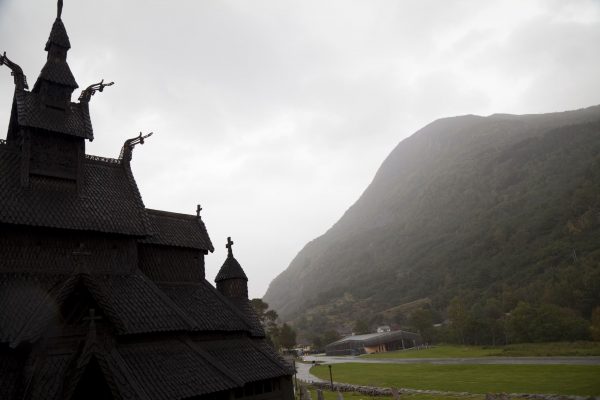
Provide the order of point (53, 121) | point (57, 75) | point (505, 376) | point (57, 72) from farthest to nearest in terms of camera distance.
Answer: point (505, 376) < point (57, 72) < point (57, 75) < point (53, 121)

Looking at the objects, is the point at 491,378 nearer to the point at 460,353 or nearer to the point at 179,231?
the point at 179,231

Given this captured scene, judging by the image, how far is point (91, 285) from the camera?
14.8 meters

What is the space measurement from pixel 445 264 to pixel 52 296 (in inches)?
6884

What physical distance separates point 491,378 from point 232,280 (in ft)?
103

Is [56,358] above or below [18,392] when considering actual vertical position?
above

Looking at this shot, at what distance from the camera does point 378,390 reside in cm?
4219

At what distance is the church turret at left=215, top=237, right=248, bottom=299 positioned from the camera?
28219mm

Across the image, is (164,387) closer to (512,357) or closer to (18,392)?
(18,392)

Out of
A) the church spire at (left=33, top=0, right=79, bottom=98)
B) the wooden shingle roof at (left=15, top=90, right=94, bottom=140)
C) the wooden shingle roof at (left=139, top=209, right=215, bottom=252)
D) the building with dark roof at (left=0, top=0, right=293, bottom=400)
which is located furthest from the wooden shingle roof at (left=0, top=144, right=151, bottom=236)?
the church spire at (left=33, top=0, right=79, bottom=98)

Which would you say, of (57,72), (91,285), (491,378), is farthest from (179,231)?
(491,378)

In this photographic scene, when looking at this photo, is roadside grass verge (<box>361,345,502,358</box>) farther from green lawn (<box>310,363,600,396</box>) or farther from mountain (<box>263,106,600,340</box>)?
mountain (<box>263,106,600,340</box>)

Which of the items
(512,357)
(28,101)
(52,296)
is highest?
(28,101)

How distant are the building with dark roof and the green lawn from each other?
24.6 metres

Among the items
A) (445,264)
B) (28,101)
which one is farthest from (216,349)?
(445,264)
